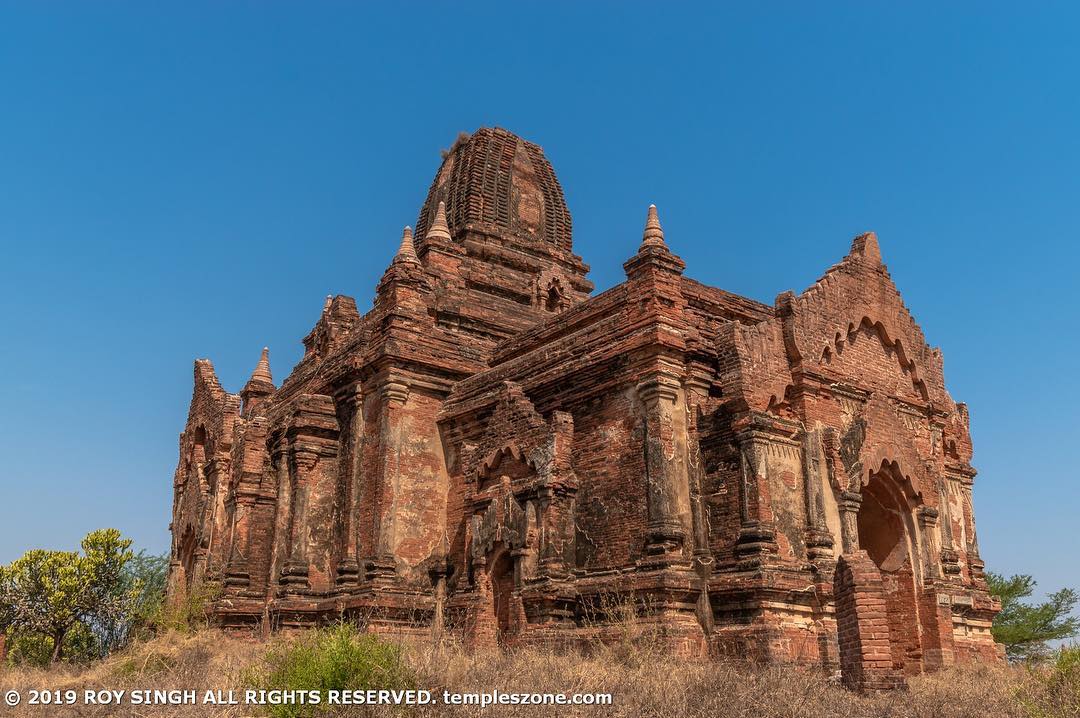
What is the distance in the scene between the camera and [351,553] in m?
18.0

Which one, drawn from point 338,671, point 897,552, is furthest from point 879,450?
point 338,671

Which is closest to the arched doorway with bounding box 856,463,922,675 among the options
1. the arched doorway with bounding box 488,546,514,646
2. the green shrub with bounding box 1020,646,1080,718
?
the green shrub with bounding box 1020,646,1080,718

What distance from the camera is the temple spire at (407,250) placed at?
2030 centimetres

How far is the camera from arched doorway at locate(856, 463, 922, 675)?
1527cm

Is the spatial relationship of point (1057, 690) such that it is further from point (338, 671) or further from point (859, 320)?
point (859, 320)

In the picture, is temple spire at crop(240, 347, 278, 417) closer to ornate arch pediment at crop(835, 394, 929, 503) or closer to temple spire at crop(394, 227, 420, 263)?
temple spire at crop(394, 227, 420, 263)

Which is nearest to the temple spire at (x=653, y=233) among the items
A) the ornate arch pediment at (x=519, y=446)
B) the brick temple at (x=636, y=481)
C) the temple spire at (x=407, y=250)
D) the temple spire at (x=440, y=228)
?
the brick temple at (x=636, y=481)

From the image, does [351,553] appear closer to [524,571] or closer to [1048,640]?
[524,571]

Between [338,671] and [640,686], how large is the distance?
3234 millimetres

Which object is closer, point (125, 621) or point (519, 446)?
point (519, 446)

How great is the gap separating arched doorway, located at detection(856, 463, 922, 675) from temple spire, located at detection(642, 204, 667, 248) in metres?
5.11

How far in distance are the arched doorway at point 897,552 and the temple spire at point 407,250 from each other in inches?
409

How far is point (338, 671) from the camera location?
8664 mm

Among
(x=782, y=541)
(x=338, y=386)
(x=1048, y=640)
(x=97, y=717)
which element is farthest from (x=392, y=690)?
(x=1048, y=640)
